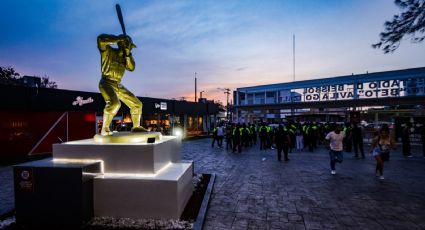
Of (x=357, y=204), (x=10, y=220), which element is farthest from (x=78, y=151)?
(x=357, y=204)

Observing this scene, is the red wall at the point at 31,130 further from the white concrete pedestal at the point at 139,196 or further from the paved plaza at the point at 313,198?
the white concrete pedestal at the point at 139,196

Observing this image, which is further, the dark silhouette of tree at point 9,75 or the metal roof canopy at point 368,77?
the dark silhouette of tree at point 9,75

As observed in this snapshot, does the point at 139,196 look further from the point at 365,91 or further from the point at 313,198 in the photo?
the point at 365,91

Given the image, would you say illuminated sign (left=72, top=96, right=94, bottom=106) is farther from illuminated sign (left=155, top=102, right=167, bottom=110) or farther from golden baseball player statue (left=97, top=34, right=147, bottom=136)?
golden baseball player statue (left=97, top=34, right=147, bottom=136)

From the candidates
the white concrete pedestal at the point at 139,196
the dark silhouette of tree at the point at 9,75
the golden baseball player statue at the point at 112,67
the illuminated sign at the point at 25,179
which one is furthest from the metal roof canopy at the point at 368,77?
the dark silhouette of tree at the point at 9,75

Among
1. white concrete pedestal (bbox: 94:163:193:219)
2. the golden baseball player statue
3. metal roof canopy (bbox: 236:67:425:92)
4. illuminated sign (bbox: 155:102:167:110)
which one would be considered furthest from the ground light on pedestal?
metal roof canopy (bbox: 236:67:425:92)

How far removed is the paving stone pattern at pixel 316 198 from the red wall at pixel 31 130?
31.9ft

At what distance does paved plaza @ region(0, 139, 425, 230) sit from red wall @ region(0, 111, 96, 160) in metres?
3.71

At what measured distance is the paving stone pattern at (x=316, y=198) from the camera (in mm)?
4129

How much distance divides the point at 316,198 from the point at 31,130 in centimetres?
1410

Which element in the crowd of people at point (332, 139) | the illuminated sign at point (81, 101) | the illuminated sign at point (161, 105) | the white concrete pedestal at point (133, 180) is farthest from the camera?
the illuminated sign at point (161, 105)

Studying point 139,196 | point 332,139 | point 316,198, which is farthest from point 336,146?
point 139,196

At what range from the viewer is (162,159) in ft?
16.6

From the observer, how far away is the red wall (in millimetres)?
11367
